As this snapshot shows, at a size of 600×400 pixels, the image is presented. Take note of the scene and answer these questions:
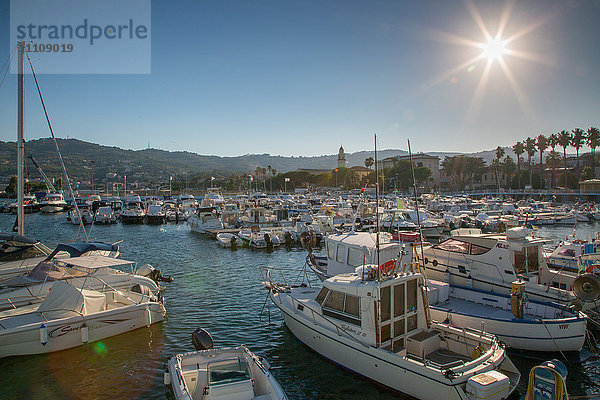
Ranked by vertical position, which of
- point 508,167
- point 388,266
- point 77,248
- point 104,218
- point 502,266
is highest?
point 508,167

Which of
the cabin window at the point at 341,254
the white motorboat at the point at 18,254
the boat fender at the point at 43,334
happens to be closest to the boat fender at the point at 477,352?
the cabin window at the point at 341,254

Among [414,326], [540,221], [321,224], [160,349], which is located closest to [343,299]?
[414,326]

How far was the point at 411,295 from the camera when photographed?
10547mm

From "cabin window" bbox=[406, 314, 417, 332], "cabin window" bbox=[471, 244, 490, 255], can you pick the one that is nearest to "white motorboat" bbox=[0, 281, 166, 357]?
"cabin window" bbox=[406, 314, 417, 332]

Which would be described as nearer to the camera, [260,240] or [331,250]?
[331,250]

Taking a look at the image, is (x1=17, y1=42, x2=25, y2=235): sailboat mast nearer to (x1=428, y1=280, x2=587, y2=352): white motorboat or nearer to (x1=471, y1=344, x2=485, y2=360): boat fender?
(x1=428, y1=280, x2=587, y2=352): white motorboat

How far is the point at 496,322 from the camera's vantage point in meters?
12.2

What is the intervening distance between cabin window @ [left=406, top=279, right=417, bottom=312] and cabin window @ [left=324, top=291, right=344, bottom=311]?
1.91 meters

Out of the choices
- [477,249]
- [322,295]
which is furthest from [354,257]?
[477,249]

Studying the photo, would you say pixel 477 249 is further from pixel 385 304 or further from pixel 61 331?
pixel 61 331

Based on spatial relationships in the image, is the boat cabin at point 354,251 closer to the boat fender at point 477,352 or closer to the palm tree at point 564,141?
the boat fender at point 477,352

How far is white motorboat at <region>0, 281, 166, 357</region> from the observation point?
12.0m

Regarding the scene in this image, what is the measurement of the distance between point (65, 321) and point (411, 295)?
38.2ft

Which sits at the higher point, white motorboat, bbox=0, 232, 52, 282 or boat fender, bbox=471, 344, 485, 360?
white motorboat, bbox=0, 232, 52, 282
